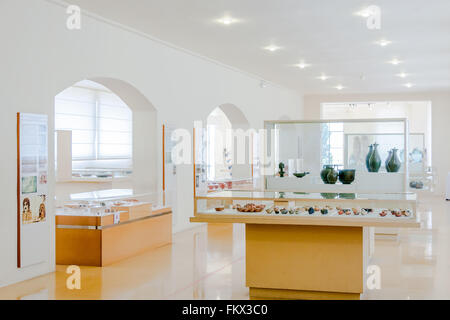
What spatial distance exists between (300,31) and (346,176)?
7.68 feet

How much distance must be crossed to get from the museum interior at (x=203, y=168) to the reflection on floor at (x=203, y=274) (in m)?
0.03

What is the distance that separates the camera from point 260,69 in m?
13.0

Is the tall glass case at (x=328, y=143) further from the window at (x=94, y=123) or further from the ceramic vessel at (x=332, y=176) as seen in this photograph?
the window at (x=94, y=123)

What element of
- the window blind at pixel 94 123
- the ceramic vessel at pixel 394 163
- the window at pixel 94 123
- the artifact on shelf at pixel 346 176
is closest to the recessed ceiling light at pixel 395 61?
the ceramic vessel at pixel 394 163

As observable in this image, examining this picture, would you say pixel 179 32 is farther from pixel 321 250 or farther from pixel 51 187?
pixel 321 250

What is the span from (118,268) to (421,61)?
7975 mm

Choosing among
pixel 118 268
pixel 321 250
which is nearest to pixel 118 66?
pixel 118 268

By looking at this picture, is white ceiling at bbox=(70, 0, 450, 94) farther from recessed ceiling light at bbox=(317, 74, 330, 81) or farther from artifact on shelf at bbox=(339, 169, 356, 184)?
artifact on shelf at bbox=(339, 169, 356, 184)

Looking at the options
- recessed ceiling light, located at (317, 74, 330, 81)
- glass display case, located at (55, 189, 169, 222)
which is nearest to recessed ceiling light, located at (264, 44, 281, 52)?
glass display case, located at (55, 189, 169, 222)

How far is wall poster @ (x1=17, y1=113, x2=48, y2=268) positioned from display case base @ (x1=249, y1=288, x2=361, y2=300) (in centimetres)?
265

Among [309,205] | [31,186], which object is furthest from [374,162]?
[31,186]

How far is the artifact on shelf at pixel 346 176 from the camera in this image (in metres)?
8.24

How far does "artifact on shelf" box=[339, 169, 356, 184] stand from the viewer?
8.24 meters

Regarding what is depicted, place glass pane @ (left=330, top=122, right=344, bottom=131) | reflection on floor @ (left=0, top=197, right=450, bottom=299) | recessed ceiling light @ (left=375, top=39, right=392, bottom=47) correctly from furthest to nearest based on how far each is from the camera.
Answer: recessed ceiling light @ (left=375, top=39, right=392, bottom=47)
glass pane @ (left=330, top=122, right=344, bottom=131)
reflection on floor @ (left=0, top=197, right=450, bottom=299)
